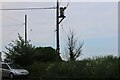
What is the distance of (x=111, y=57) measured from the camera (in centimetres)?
2434

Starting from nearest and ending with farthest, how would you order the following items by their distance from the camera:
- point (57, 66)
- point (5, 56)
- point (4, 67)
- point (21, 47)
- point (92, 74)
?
point (92, 74)
point (57, 66)
point (4, 67)
point (21, 47)
point (5, 56)

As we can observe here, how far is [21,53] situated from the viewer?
4075cm

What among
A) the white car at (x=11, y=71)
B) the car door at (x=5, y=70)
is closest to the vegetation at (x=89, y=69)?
the white car at (x=11, y=71)

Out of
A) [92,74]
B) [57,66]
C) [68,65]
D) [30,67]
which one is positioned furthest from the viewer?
[30,67]

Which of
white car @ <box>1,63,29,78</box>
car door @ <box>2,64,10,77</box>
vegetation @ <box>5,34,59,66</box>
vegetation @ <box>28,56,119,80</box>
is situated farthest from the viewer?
vegetation @ <box>5,34,59,66</box>

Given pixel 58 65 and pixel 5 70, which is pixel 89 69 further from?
pixel 5 70

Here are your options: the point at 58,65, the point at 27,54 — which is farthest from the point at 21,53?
the point at 58,65

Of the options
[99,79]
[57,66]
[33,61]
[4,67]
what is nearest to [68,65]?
[57,66]

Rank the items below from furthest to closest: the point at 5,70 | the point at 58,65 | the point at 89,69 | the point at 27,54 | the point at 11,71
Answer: the point at 27,54 < the point at 5,70 < the point at 11,71 < the point at 58,65 < the point at 89,69

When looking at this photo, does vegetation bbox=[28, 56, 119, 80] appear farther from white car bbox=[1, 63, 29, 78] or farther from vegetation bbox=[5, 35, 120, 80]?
white car bbox=[1, 63, 29, 78]

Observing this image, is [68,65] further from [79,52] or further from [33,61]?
[79,52]

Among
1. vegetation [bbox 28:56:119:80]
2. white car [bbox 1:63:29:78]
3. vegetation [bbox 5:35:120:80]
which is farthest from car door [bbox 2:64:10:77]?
vegetation [bbox 28:56:119:80]

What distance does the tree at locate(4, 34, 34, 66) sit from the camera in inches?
1592

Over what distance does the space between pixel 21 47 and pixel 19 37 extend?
A: 74.5 inches
